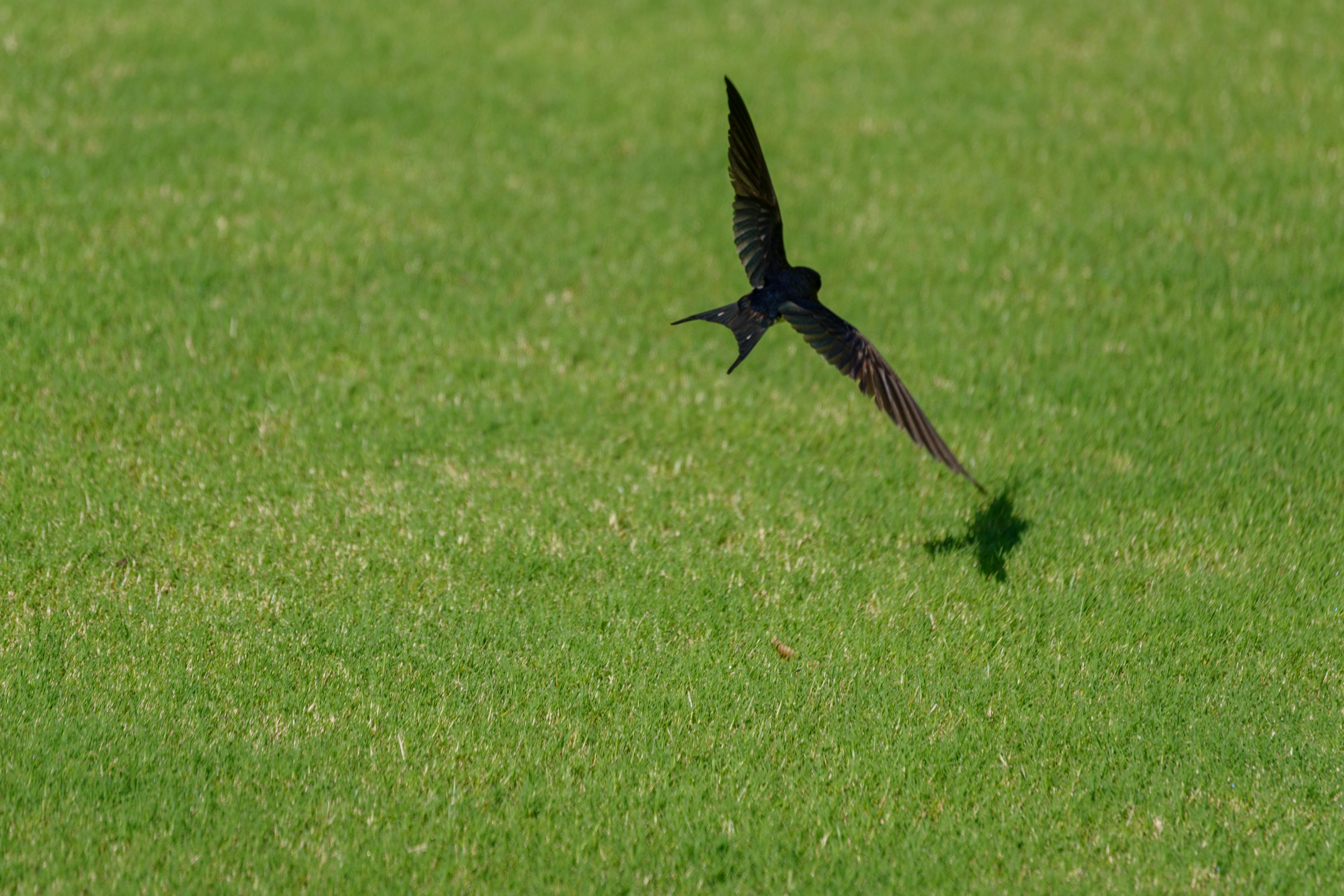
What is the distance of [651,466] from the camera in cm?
886

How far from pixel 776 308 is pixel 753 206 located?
0.97m

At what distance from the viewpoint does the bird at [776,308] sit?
685 centimetres

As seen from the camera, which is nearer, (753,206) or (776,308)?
(776,308)

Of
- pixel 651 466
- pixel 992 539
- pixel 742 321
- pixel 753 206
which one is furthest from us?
pixel 651 466

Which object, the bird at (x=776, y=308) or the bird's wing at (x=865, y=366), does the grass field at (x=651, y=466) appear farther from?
the bird's wing at (x=865, y=366)

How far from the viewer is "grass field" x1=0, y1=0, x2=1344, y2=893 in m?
6.11

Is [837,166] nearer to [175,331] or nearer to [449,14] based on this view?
[449,14]

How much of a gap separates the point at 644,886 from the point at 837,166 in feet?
29.6

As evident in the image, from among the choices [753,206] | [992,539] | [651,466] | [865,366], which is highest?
[753,206]

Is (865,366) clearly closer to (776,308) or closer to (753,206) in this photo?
(776,308)

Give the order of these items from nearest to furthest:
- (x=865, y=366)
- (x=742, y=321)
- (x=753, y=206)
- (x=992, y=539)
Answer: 1. (x=865, y=366)
2. (x=742, y=321)
3. (x=992, y=539)
4. (x=753, y=206)

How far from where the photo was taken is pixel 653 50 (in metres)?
15.0

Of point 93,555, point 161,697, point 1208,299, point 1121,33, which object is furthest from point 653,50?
point 161,697

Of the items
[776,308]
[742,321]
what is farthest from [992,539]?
[742,321]
